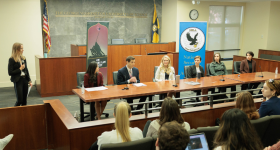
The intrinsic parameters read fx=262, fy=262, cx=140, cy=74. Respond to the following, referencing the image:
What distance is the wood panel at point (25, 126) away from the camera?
3.72 m

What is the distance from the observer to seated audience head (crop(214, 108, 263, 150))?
1.91 meters

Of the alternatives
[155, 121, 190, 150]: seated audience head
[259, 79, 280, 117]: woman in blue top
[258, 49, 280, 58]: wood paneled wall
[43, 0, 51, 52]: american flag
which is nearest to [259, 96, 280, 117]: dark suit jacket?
[259, 79, 280, 117]: woman in blue top

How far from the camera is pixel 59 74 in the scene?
282 inches

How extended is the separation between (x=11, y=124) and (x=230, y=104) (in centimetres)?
342

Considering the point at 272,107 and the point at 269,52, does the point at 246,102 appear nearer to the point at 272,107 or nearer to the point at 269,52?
the point at 272,107

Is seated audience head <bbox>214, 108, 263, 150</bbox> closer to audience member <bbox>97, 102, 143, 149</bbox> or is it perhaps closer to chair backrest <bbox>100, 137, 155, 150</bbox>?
chair backrest <bbox>100, 137, 155, 150</bbox>

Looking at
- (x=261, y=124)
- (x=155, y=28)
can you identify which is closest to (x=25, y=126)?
(x=261, y=124)

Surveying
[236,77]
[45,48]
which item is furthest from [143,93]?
[45,48]

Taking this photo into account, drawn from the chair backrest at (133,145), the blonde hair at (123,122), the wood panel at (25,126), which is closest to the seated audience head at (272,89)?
the chair backrest at (133,145)

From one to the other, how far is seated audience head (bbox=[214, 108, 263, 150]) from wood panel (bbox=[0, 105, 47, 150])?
2884 mm

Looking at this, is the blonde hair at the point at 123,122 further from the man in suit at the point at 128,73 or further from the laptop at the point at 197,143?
the man in suit at the point at 128,73

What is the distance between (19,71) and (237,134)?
415 cm

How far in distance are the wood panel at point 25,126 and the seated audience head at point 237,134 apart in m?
2.88

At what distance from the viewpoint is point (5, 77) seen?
812cm
